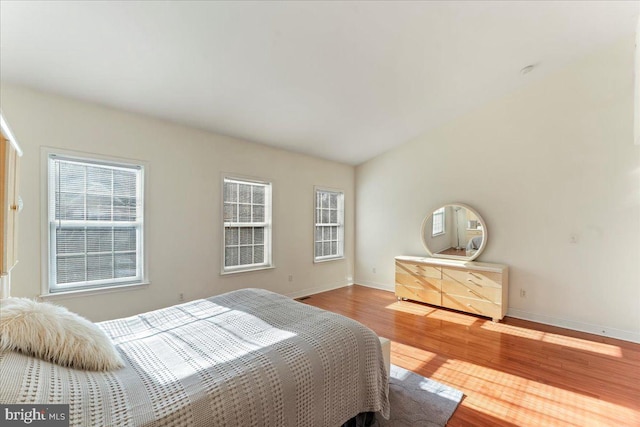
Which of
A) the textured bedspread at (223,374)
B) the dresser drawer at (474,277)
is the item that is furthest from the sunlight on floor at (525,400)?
the dresser drawer at (474,277)

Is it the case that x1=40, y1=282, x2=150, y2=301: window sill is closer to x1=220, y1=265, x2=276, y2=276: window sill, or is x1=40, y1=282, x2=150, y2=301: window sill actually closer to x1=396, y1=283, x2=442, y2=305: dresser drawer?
x1=220, y1=265, x2=276, y2=276: window sill

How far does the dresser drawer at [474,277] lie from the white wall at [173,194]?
7.22ft

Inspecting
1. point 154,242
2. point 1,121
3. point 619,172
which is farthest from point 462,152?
point 1,121

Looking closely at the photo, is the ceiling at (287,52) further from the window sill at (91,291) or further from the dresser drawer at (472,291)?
the dresser drawer at (472,291)

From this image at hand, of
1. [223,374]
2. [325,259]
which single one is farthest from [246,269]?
[223,374]

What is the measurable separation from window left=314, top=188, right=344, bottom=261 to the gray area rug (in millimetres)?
3012

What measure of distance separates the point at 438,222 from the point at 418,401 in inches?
123

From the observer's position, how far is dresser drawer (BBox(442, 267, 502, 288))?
3.73 metres

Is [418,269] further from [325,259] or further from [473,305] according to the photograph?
[325,259]

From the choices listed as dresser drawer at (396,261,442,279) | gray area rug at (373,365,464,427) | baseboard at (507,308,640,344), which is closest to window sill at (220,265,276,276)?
dresser drawer at (396,261,442,279)

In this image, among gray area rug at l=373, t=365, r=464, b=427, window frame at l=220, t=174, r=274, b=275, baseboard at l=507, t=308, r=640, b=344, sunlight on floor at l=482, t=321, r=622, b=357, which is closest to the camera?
gray area rug at l=373, t=365, r=464, b=427

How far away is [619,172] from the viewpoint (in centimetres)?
327

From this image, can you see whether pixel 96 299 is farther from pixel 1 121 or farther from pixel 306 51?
pixel 306 51

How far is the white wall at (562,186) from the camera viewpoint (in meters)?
3.24
